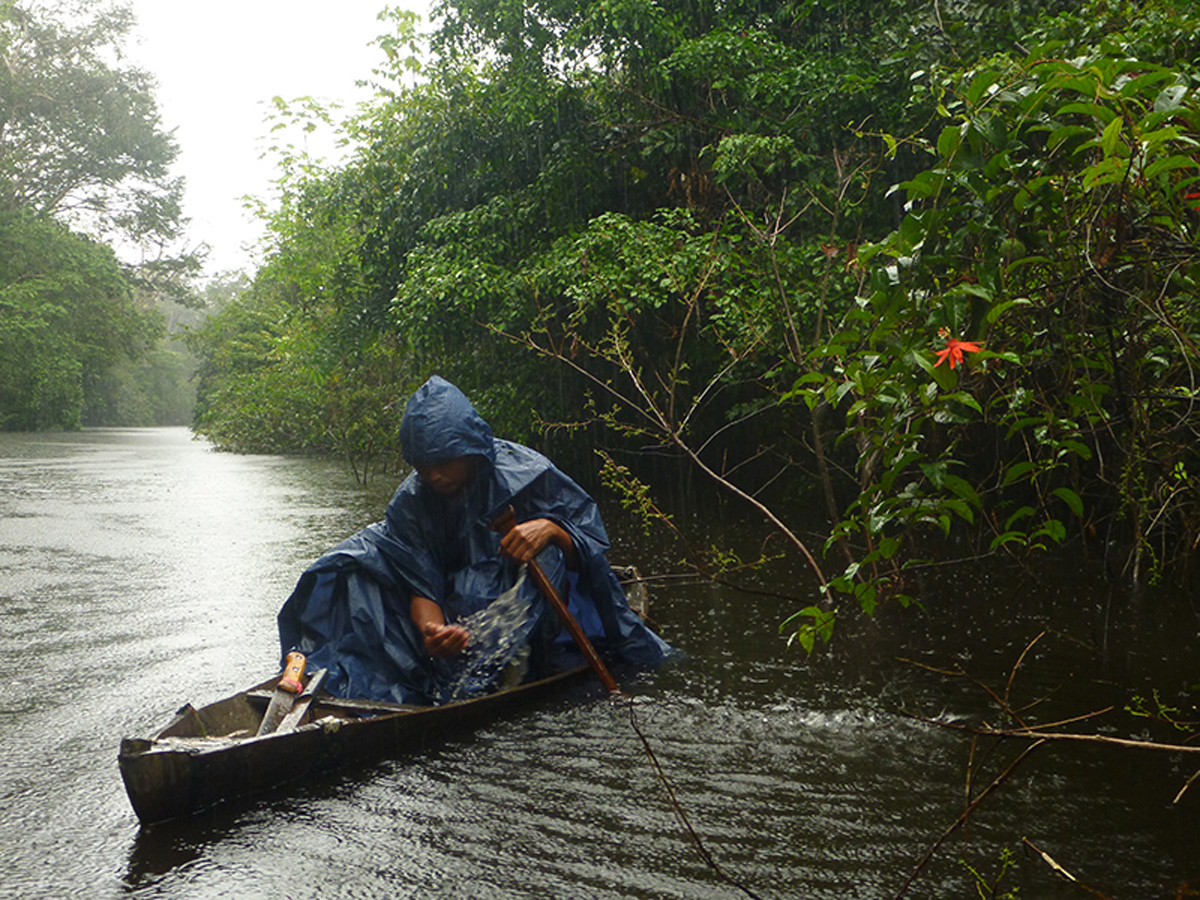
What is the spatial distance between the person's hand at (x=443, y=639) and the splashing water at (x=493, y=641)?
10cm

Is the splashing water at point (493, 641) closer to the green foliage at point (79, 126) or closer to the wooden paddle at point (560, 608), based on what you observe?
the wooden paddle at point (560, 608)

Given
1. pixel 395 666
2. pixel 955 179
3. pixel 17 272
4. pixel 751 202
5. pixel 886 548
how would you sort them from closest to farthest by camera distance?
pixel 955 179, pixel 886 548, pixel 395 666, pixel 751 202, pixel 17 272

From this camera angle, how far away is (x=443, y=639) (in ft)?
16.2

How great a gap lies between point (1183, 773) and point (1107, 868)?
1.12m

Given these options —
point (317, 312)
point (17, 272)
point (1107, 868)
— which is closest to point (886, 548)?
point (1107, 868)

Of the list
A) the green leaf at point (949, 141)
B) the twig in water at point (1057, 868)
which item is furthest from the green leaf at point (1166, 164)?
the twig in water at point (1057, 868)

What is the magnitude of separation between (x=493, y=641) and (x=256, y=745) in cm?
145

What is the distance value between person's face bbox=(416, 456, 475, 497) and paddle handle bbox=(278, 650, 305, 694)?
1.08 m

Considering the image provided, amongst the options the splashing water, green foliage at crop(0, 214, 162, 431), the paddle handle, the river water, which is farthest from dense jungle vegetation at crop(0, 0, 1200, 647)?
green foliage at crop(0, 214, 162, 431)

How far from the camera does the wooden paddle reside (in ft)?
16.7

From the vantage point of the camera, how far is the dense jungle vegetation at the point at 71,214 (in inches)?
1463

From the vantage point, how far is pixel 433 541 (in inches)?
212

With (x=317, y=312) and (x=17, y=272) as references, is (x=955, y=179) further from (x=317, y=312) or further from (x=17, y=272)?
(x=17, y=272)

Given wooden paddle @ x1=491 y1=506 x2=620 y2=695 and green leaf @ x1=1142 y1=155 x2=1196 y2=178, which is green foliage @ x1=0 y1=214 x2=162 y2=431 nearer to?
wooden paddle @ x1=491 y1=506 x2=620 y2=695
